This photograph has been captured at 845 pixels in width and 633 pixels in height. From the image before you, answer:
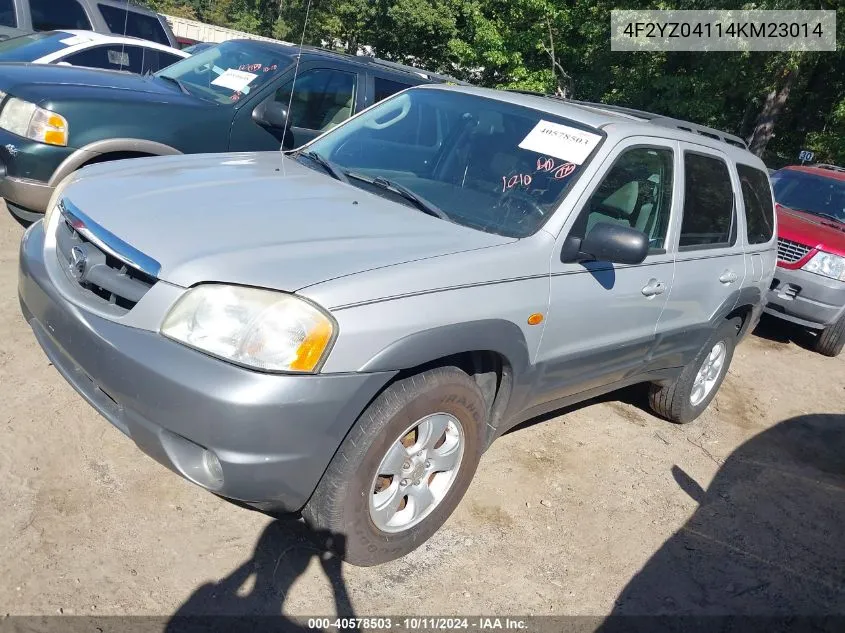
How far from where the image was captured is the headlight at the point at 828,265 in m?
6.84

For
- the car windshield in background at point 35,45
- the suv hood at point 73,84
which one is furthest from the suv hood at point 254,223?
the car windshield in background at point 35,45

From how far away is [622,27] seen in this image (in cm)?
1866

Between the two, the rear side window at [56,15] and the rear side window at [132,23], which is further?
the rear side window at [132,23]

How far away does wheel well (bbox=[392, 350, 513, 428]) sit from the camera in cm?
293

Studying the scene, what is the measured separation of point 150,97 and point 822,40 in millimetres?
16134

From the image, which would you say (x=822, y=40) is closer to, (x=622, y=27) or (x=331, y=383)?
(x=622, y=27)

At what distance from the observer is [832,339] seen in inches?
281

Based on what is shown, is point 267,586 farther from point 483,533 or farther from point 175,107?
point 175,107

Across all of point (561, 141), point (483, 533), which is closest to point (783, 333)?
point (561, 141)

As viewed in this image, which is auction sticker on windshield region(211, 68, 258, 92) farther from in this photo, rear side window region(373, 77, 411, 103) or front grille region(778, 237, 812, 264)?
front grille region(778, 237, 812, 264)

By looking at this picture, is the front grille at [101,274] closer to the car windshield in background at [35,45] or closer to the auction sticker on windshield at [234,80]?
the auction sticker on windshield at [234,80]

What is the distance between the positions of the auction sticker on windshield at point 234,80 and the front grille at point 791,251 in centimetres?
506

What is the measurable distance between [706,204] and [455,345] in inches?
86.3

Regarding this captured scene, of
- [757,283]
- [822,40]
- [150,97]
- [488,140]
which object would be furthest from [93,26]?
[822,40]
